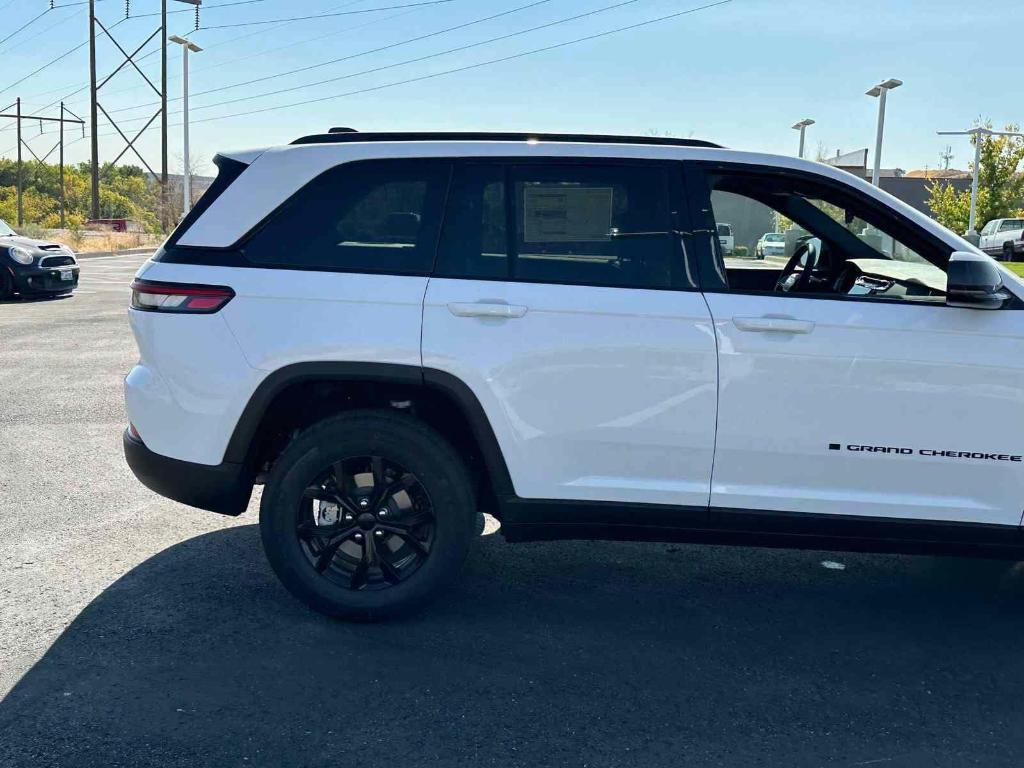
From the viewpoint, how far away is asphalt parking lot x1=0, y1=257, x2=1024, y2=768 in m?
3.14

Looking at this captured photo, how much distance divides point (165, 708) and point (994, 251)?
43847mm

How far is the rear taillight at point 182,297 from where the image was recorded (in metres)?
3.86

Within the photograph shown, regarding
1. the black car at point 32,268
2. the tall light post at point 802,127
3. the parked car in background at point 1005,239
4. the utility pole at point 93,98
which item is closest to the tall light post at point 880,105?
the tall light post at point 802,127

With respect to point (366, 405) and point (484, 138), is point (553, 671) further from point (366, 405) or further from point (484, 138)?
point (484, 138)

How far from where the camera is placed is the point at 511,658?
3.75 m

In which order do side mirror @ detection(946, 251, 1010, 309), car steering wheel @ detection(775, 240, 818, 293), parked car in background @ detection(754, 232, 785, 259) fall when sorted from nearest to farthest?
1. side mirror @ detection(946, 251, 1010, 309)
2. car steering wheel @ detection(775, 240, 818, 293)
3. parked car in background @ detection(754, 232, 785, 259)

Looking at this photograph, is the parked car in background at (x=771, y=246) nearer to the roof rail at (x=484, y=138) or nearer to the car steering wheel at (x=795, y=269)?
the car steering wheel at (x=795, y=269)

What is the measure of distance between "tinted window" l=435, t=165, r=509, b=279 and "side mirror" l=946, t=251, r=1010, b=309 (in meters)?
1.61

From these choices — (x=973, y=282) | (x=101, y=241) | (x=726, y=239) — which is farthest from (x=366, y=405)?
(x=101, y=241)

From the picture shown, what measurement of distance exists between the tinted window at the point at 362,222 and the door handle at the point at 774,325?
1211 millimetres

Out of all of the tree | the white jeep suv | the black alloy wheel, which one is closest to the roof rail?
the white jeep suv

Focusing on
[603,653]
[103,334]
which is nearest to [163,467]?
[603,653]

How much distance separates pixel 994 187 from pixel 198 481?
169 feet

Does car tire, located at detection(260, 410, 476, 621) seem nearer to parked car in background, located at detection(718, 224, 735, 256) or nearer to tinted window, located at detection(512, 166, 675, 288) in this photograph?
tinted window, located at detection(512, 166, 675, 288)
